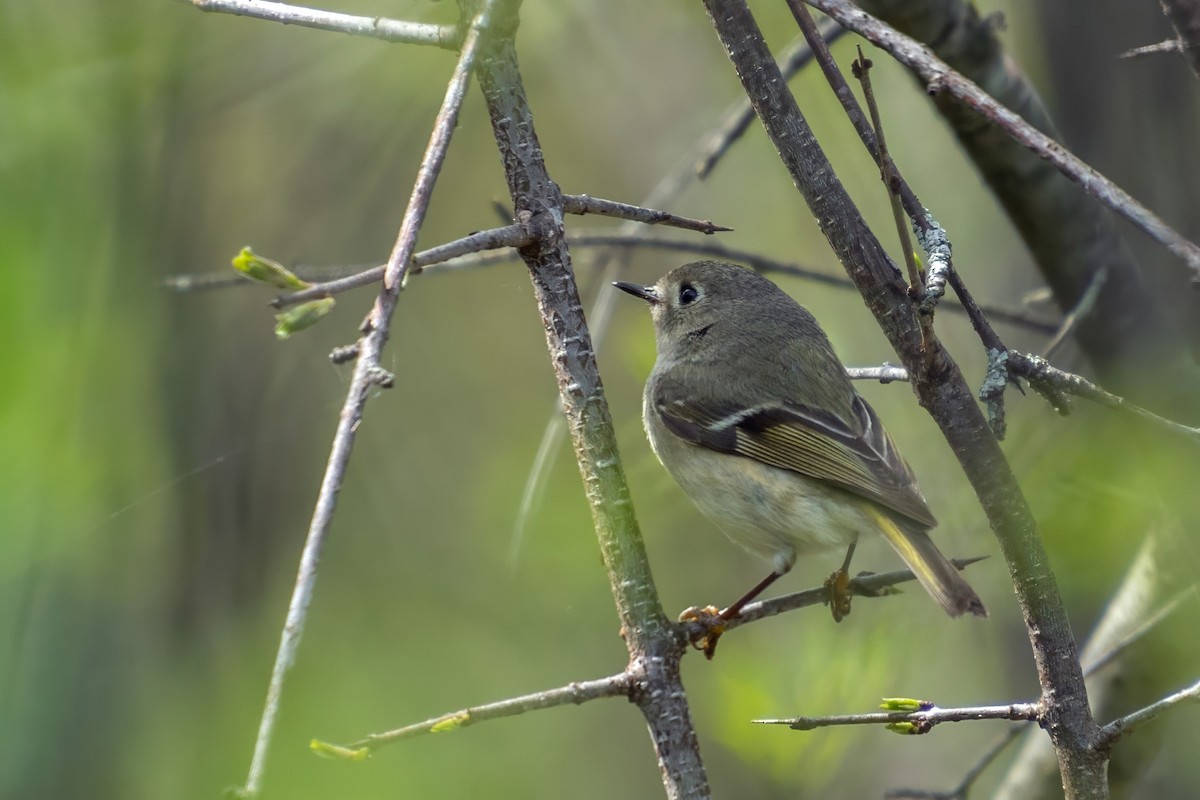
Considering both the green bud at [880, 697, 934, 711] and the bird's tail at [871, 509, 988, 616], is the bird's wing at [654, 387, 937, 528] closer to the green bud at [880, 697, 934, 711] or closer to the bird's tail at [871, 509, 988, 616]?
the bird's tail at [871, 509, 988, 616]

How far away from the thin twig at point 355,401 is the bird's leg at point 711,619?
0.69 m

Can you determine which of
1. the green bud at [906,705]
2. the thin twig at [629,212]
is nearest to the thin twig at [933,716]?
the green bud at [906,705]

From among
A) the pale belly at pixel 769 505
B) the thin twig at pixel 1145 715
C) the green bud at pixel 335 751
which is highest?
the pale belly at pixel 769 505

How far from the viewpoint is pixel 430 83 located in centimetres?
327

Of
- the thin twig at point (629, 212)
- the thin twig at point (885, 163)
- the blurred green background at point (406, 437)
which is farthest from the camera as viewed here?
the blurred green background at point (406, 437)

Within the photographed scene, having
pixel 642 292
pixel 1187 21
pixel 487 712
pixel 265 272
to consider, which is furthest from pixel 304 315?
pixel 642 292

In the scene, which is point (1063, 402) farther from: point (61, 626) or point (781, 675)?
point (61, 626)

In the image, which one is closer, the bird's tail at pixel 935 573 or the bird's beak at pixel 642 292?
the bird's tail at pixel 935 573

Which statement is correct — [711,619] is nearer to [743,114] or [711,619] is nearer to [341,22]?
[341,22]

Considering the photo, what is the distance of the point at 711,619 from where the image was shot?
1483mm

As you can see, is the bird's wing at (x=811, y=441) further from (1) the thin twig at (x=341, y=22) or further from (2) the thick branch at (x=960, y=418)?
(1) the thin twig at (x=341, y=22)

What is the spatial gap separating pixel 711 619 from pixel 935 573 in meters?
0.53

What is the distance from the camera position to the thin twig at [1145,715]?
1.08m

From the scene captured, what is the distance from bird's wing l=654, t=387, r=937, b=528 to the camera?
2.17 metres
